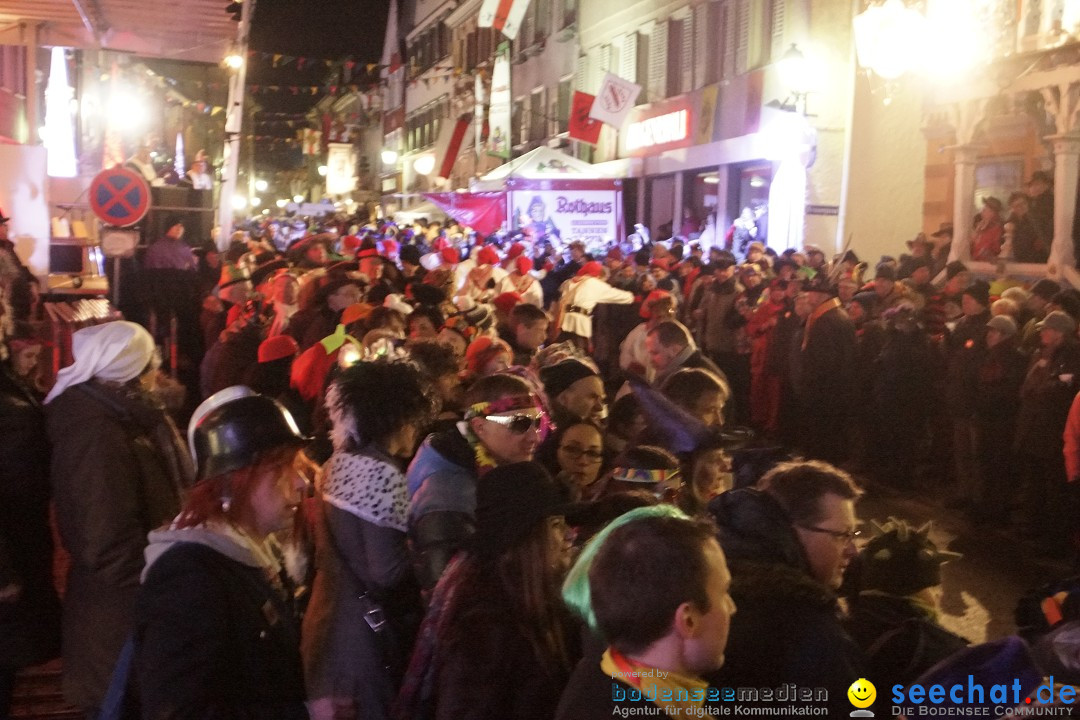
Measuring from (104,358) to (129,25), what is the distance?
34.2 ft

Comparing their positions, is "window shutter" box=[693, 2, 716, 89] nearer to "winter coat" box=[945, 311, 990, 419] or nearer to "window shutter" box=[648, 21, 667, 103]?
"window shutter" box=[648, 21, 667, 103]

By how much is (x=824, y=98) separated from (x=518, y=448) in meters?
15.1

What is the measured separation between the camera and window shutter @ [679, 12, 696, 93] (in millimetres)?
22453

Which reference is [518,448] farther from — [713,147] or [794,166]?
[713,147]

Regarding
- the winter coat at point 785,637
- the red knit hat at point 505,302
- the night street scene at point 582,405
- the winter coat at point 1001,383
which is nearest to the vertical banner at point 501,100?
the night street scene at point 582,405

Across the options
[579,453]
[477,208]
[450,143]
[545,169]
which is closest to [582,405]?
[579,453]

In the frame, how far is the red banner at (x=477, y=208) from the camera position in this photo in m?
22.0

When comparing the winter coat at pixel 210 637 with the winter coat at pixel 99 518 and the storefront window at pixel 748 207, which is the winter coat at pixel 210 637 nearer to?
the winter coat at pixel 99 518

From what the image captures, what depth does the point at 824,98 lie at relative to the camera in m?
17.3

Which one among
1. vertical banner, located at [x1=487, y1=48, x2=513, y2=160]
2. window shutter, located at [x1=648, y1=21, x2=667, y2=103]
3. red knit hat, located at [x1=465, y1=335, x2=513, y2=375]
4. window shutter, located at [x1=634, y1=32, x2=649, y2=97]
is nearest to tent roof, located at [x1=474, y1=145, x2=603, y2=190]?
window shutter, located at [x1=648, y1=21, x2=667, y2=103]

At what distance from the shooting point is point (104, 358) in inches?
138

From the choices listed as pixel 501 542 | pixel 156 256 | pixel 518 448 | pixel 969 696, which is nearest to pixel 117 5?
pixel 156 256

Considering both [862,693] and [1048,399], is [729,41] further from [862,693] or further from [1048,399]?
[862,693]

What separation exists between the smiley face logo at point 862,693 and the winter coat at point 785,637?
0.02m
